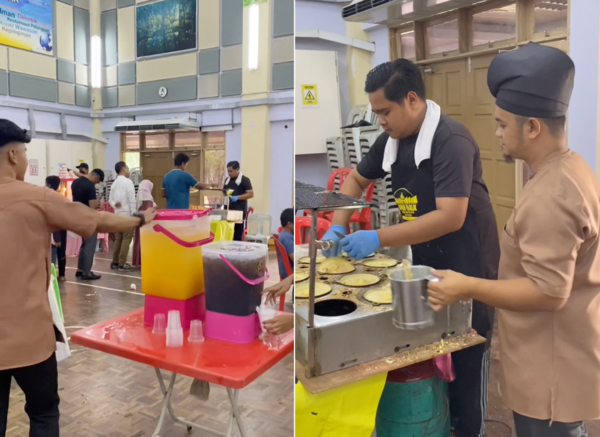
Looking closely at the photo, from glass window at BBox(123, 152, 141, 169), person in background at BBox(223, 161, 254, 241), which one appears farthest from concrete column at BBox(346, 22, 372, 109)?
glass window at BBox(123, 152, 141, 169)

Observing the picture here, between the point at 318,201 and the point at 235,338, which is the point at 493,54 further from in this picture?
the point at 235,338

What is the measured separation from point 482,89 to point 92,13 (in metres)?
1.98

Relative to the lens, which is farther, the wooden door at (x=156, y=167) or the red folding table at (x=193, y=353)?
the wooden door at (x=156, y=167)

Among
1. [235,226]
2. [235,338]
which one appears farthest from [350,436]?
[235,226]

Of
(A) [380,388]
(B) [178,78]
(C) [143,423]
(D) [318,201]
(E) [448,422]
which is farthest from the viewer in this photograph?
(B) [178,78]

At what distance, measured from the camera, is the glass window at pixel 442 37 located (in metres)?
0.88

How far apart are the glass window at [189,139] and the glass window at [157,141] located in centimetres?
8

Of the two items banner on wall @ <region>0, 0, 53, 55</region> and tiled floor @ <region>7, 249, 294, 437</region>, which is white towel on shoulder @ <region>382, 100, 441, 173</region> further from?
banner on wall @ <region>0, 0, 53, 55</region>

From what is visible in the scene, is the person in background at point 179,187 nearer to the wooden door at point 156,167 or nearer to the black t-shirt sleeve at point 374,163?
the wooden door at point 156,167

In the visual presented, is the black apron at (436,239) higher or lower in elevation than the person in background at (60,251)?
higher

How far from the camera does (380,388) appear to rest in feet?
3.00

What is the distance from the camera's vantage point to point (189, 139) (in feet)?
9.20

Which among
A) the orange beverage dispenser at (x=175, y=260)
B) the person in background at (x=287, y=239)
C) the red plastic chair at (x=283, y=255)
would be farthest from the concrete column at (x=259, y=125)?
the orange beverage dispenser at (x=175, y=260)

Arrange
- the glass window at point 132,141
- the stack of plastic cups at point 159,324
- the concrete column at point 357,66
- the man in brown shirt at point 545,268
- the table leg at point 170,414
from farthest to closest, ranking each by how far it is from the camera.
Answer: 1. the glass window at point 132,141
2. the table leg at point 170,414
3. the stack of plastic cups at point 159,324
4. the concrete column at point 357,66
5. the man in brown shirt at point 545,268
